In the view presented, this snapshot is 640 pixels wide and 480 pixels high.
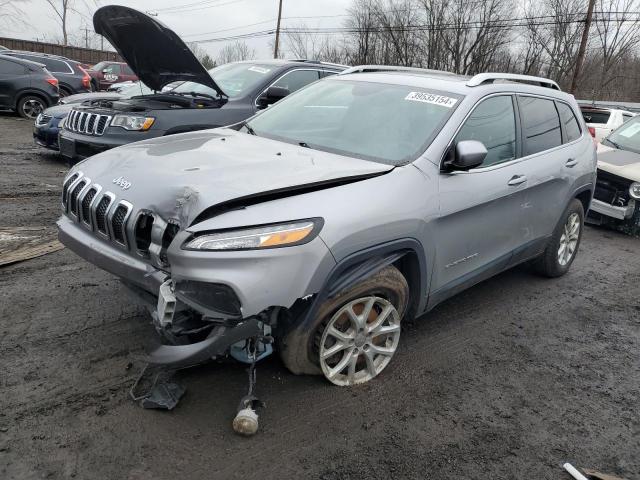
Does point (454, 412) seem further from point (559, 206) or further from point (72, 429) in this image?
point (559, 206)

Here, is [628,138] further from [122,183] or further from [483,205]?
[122,183]

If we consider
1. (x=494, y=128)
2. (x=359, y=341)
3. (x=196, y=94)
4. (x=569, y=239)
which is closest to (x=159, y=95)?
(x=196, y=94)

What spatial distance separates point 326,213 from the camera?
2.62m

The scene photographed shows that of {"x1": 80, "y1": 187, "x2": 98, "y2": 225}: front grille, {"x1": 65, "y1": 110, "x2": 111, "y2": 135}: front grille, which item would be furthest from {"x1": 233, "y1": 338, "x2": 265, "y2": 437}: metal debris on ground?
{"x1": 65, "y1": 110, "x2": 111, "y2": 135}: front grille

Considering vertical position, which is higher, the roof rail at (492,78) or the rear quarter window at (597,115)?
the roof rail at (492,78)

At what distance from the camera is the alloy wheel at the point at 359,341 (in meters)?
2.95

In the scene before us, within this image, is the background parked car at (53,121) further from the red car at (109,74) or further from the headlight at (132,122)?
the red car at (109,74)

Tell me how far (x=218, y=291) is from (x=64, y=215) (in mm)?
1524

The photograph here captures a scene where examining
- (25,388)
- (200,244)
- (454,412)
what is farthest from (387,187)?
(25,388)

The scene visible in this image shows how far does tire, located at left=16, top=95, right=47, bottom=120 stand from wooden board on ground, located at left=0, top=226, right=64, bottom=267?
996 cm

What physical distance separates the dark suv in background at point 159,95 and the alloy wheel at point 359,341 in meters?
3.04

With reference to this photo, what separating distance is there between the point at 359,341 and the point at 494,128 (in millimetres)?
1929

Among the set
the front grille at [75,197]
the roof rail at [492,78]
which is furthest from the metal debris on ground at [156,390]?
the roof rail at [492,78]

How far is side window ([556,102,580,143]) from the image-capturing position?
15.8ft
